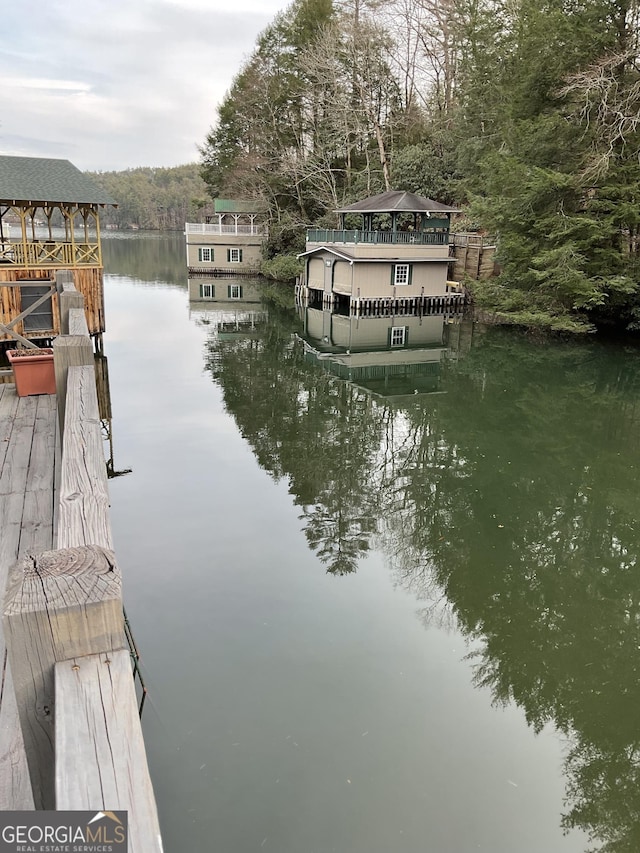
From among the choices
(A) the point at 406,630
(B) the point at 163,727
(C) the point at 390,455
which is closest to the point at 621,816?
(A) the point at 406,630

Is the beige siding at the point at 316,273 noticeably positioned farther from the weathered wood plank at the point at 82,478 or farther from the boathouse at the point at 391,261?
the weathered wood plank at the point at 82,478

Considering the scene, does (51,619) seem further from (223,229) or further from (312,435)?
(223,229)

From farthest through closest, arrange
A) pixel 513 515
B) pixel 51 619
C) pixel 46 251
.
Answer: pixel 46 251 < pixel 513 515 < pixel 51 619

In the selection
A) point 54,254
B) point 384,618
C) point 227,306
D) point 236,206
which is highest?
point 236,206

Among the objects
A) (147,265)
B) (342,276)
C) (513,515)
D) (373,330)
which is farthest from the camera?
(147,265)

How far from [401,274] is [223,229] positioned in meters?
18.2

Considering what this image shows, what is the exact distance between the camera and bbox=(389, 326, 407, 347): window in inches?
768

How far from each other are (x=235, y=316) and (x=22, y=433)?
19.2m

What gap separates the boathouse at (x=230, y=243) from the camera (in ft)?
129

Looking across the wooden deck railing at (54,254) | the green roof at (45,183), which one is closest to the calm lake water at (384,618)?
the wooden deck railing at (54,254)

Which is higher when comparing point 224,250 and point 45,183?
point 45,183

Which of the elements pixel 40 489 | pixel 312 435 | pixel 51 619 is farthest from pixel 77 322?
pixel 312 435

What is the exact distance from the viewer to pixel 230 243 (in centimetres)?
3997

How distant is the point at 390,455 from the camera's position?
1019 centimetres
